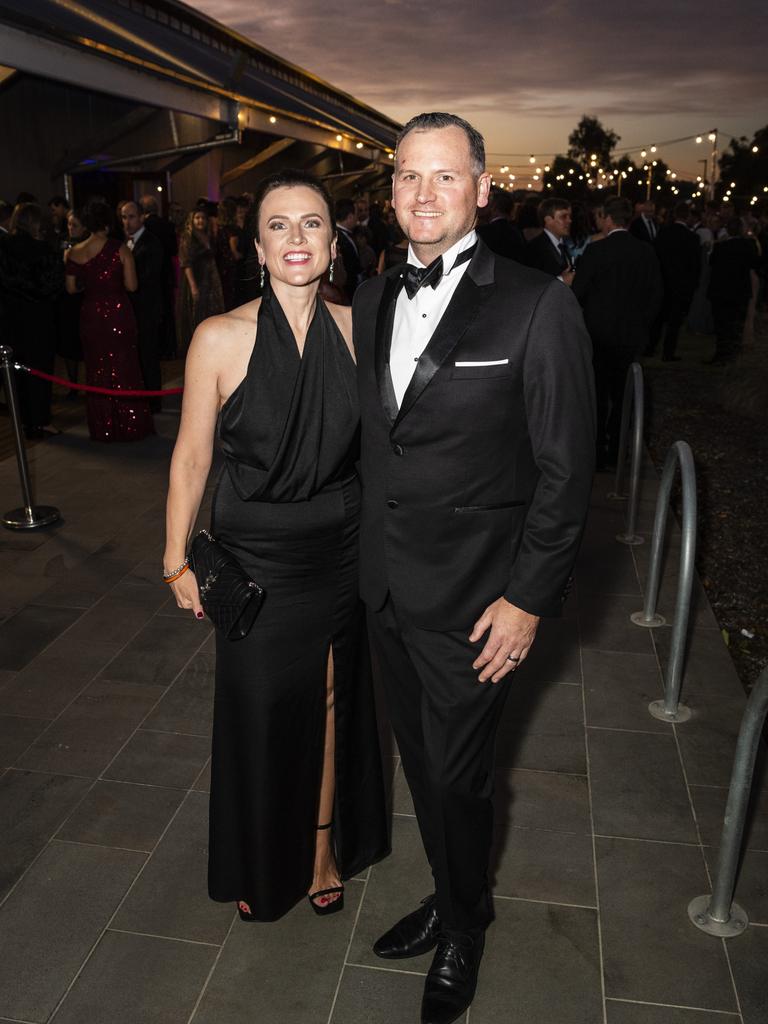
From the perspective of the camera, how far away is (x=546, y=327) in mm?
2070

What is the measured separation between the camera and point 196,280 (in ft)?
37.8

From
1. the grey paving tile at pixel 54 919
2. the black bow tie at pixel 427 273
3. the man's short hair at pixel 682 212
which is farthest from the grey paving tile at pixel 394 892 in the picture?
the man's short hair at pixel 682 212

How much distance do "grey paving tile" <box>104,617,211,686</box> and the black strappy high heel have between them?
163cm

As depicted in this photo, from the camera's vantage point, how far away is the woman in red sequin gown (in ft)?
27.1

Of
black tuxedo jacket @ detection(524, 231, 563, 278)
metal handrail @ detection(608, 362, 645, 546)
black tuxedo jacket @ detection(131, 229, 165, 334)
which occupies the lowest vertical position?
metal handrail @ detection(608, 362, 645, 546)

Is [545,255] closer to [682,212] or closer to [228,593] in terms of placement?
[682,212]

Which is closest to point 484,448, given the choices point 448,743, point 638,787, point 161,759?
point 448,743

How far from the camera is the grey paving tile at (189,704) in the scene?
392 centimetres

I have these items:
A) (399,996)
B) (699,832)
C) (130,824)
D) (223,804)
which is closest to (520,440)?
(223,804)

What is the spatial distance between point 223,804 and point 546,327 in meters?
1.67

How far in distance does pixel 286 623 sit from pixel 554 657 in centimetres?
229

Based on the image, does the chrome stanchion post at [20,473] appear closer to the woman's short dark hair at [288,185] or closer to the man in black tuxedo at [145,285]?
the man in black tuxedo at [145,285]

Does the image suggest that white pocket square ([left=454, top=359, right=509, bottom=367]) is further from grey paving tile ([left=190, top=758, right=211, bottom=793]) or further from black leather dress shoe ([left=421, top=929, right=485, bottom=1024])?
grey paving tile ([left=190, top=758, right=211, bottom=793])

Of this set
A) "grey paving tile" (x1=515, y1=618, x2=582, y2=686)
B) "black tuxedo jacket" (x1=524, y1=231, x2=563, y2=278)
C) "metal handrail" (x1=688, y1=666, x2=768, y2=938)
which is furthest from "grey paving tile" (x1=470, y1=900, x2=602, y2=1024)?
"black tuxedo jacket" (x1=524, y1=231, x2=563, y2=278)
